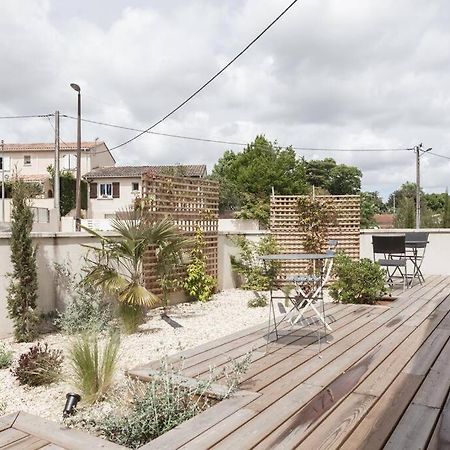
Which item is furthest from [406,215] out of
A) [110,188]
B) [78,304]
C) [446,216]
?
[110,188]

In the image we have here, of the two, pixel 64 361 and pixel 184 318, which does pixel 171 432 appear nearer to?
pixel 64 361

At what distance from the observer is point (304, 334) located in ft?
15.0

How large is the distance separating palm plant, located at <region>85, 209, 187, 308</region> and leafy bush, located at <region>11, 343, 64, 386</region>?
1669 mm

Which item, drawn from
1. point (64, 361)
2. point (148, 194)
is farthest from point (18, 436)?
point (148, 194)

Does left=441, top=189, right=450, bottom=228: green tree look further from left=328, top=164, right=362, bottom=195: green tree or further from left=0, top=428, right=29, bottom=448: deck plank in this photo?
left=328, top=164, right=362, bottom=195: green tree

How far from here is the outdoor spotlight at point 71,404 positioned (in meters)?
2.83

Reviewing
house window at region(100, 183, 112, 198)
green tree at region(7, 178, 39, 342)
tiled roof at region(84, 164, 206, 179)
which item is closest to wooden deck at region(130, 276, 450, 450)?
green tree at region(7, 178, 39, 342)

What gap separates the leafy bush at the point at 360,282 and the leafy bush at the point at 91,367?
4094 mm

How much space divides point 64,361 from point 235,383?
1997 mm

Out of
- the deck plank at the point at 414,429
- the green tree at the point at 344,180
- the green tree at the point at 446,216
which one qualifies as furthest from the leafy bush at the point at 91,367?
the green tree at the point at 344,180

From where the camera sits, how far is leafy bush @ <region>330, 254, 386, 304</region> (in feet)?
21.0

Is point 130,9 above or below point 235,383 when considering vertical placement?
above

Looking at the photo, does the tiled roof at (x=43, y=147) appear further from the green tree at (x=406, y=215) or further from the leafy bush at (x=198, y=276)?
the leafy bush at (x=198, y=276)

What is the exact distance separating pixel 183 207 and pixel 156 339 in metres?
2.98
